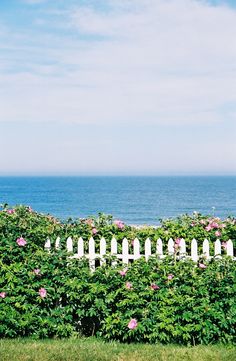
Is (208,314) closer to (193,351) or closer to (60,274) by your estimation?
(193,351)

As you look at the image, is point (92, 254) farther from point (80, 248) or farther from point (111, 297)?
point (111, 297)

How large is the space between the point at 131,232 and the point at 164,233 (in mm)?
514

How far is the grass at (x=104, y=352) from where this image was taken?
265 inches

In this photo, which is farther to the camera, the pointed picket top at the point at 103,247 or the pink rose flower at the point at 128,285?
the pointed picket top at the point at 103,247

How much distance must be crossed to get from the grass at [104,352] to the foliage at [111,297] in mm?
162

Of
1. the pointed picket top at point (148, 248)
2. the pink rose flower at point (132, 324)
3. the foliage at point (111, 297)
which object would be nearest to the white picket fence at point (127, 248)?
the pointed picket top at point (148, 248)

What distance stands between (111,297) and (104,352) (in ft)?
2.35

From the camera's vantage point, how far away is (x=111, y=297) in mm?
7398

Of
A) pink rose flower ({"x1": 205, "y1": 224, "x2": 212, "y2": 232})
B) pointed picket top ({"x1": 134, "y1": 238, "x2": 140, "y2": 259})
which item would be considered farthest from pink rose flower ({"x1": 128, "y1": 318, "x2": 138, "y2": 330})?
pink rose flower ({"x1": 205, "y1": 224, "x2": 212, "y2": 232})

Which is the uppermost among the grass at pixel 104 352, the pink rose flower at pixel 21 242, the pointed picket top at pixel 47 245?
the pink rose flower at pixel 21 242

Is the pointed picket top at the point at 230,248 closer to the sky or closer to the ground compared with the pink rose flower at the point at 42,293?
closer to the sky

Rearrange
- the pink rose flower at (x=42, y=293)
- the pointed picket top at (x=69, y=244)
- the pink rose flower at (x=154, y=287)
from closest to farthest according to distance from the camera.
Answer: the pink rose flower at (x=154, y=287), the pink rose flower at (x=42, y=293), the pointed picket top at (x=69, y=244)

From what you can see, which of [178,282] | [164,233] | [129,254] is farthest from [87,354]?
[164,233]

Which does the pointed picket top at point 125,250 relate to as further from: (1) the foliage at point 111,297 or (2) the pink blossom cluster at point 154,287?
(2) the pink blossom cluster at point 154,287
